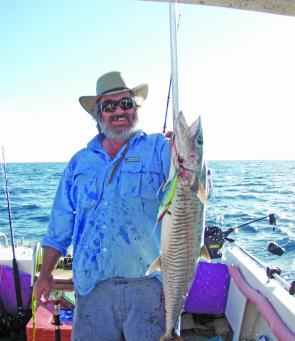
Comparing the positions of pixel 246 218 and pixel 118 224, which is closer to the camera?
pixel 118 224

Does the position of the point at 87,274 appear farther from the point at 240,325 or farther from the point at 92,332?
the point at 240,325

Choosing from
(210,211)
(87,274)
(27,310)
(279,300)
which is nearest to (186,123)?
(87,274)

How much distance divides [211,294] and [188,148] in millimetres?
3536

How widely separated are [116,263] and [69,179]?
725 millimetres

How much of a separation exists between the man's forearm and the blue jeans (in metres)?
0.40

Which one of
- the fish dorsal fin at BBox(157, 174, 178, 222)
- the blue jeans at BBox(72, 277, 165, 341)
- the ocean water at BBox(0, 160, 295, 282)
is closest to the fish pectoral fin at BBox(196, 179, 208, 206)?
the fish dorsal fin at BBox(157, 174, 178, 222)

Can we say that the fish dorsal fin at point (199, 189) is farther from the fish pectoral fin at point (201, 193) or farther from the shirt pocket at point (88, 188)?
the shirt pocket at point (88, 188)

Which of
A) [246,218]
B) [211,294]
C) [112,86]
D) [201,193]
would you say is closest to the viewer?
[201,193]


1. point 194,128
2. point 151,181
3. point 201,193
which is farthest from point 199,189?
point 151,181

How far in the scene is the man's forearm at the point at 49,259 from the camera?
299 centimetres

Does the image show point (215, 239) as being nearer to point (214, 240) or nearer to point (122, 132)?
point (214, 240)

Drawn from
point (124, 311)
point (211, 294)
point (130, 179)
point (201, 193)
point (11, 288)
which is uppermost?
point (201, 193)

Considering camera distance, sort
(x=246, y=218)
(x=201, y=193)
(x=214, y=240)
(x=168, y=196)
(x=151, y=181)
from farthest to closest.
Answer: (x=246, y=218), (x=214, y=240), (x=151, y=181), (x=168, y=196), (x=201, y=193)

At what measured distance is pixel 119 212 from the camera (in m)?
2.62
